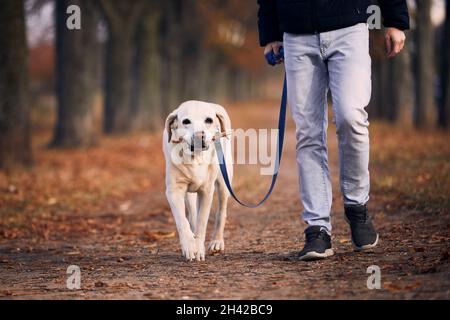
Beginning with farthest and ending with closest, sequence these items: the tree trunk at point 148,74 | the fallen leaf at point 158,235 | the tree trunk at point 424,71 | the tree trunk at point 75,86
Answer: the tree trunk at point 148,74, the tree trunk at point 424,71, the tree trunk at point 75,86, the fallen leaf at point 158,235

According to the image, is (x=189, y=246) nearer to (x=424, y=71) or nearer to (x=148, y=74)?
(x=424, y=71)

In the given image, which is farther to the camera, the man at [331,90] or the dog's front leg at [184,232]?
the dog's front leg at [184,232]

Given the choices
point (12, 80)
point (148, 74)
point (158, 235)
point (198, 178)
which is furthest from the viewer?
point (148, 74)

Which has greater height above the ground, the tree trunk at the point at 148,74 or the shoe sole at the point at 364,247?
the tree trunk at the point at 148,74

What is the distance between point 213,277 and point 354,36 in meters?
1.96

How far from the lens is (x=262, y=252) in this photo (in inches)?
225

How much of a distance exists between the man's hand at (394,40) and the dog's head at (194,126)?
1.42 metres

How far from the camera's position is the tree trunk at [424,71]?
19109 mm

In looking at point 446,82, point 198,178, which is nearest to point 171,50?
point 446,82

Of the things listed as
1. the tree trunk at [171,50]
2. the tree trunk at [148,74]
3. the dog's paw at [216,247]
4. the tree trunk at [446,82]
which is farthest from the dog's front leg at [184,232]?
the tree trunk at [171,50]

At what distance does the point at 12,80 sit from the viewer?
12.0 meters

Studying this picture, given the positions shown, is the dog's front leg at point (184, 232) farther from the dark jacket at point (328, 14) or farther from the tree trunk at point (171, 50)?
the tree trunk at point (171, 50)

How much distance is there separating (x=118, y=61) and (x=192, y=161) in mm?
16636

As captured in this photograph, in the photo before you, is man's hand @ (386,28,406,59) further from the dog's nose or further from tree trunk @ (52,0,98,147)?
tree trunk @ (52,0,98,147)
